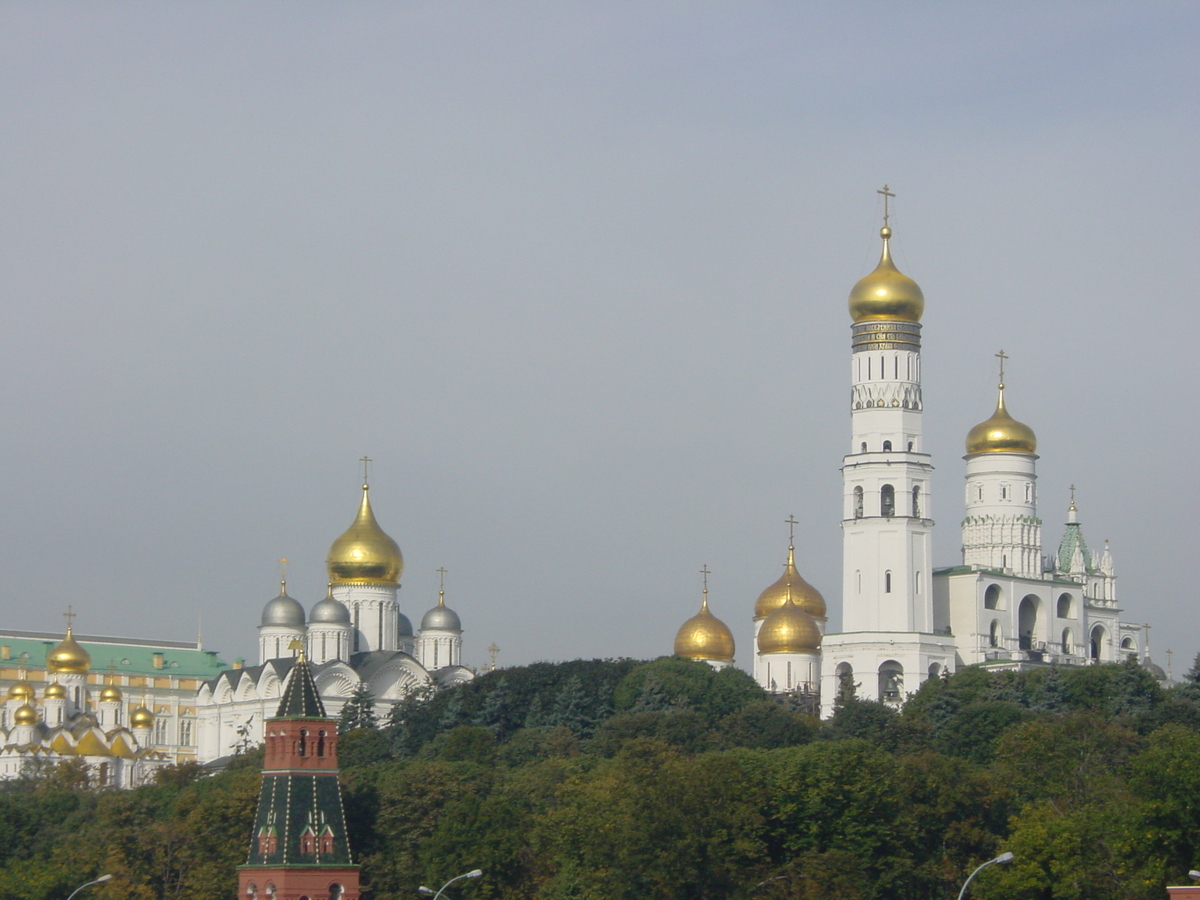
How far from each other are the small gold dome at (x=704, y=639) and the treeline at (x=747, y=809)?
19337 millimetres

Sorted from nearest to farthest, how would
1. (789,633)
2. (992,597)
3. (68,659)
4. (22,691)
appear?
(992,597) → (789,633) → (22,691) → (68,659)

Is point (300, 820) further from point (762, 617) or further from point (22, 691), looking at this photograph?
point (22, 691)

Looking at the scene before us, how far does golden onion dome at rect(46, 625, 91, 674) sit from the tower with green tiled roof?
53220 millimetres

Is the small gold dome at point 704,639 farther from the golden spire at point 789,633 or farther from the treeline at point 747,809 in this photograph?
the treeline at point 747,809

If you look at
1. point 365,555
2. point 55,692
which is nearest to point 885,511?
point 365,555

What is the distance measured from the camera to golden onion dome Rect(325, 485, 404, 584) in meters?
110

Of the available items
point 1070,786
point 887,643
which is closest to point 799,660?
point 887,643

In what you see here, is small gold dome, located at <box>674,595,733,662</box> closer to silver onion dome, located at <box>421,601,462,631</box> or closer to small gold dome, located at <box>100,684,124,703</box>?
silver onion dome, located at <box>421,601,462,631</box>

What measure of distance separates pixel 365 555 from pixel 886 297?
88.8ft

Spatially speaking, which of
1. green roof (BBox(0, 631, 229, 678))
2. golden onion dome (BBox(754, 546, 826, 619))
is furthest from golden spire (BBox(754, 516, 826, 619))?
green roof (BBox(0, 631, 229, 678))

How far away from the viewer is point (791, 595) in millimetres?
106688

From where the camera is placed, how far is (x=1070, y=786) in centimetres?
6644

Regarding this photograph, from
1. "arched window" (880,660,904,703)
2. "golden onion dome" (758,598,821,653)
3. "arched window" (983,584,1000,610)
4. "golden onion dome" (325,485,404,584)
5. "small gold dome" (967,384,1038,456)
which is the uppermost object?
"small gold dome" (967,384,1038,456)

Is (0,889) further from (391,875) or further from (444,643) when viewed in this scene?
(444,643)
